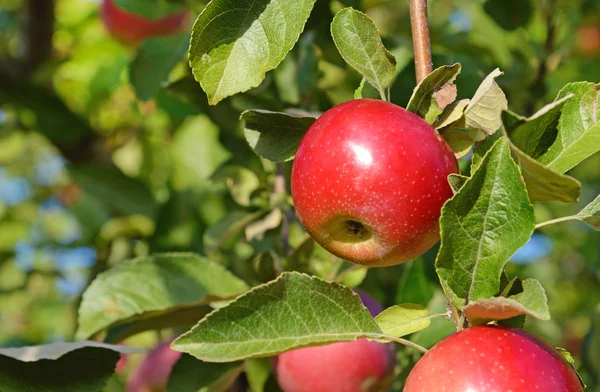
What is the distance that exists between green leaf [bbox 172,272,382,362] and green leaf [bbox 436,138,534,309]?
110 millimetres

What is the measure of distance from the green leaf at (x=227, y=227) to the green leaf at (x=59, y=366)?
44 cm

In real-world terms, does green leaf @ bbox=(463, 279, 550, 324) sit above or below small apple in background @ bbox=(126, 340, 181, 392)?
above

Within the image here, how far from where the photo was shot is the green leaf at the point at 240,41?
923 mm

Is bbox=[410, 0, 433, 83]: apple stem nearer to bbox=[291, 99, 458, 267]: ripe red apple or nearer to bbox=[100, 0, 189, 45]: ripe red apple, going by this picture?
bbox=[291, 99, 458, 267]: ripe red apple

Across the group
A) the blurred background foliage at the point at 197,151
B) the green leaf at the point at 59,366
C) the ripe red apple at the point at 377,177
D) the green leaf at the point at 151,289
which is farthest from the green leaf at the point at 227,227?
the ripe red apple at the point at 377,177

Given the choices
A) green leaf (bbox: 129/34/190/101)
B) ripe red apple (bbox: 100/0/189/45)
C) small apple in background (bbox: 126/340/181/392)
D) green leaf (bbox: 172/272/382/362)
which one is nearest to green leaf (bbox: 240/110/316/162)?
green leaf (bbox: 172/272/382/362)

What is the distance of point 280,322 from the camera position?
86cm

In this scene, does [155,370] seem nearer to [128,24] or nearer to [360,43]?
[360,43]

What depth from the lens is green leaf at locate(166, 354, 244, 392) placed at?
4.42 feet

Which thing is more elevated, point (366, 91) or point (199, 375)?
point (366, 91)

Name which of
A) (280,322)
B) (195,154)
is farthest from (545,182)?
(195,154)

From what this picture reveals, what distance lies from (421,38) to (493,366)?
0.40 metres

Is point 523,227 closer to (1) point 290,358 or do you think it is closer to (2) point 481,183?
(2) point 481,183

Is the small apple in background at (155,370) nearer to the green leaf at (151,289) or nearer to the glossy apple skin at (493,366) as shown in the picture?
the green leaf at (151,289)
